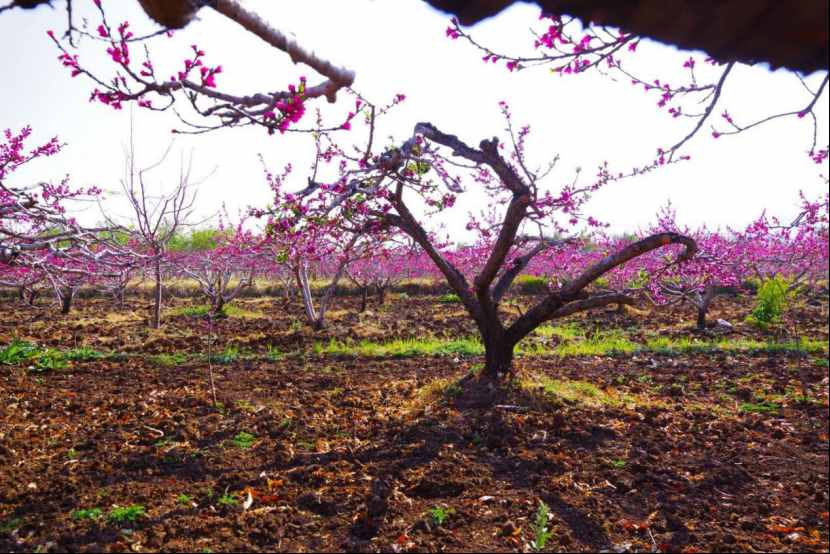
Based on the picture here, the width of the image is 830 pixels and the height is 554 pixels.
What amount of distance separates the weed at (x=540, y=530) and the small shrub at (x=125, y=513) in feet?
6.59

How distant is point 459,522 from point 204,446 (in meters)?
2.05

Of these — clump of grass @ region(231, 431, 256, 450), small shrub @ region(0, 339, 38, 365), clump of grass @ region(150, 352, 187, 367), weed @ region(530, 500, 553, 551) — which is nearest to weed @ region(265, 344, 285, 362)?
clump of grass @ region(150, 352, 187, 367)

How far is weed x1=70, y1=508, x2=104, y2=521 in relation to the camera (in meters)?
2.99

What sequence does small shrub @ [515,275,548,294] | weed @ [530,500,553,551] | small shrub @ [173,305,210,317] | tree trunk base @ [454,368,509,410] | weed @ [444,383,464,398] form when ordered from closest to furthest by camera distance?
weed @ [530,500,553,551]
tree trunk base @ [454,368,509,410]
weed @ [444,383,464,398]
small shrub @ [173,305,210,317]
small shrub @ [515,275,548,294]

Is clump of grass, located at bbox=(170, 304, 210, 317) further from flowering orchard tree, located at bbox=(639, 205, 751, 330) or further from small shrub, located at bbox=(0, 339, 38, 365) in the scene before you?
flowering orchard tree, located at bbox=(639, 205, 751, 330)

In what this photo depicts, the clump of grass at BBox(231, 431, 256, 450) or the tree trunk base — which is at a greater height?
the tree trunk base

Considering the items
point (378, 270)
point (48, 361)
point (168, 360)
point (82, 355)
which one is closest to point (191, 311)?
point (378, 270)

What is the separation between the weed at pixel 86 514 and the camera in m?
A: 2.99

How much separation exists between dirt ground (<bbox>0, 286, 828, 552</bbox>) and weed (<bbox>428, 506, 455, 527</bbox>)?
1cm

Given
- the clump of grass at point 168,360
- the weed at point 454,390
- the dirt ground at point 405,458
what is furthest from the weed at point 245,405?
the clump of grass at point 168,360

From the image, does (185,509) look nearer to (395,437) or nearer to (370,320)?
(395,437)

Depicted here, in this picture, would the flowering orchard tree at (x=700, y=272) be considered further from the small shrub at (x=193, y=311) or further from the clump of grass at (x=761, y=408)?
the small shrub at (x=193, y=311)

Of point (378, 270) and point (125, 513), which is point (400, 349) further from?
point (378, 270)

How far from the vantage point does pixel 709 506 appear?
3.20 meters
